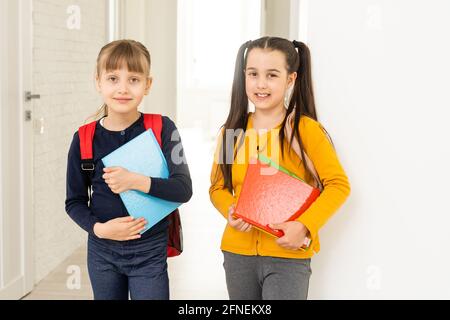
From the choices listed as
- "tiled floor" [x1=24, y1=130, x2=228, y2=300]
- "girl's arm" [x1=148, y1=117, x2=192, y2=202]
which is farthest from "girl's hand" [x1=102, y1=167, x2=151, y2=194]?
"tiled floor" [x1=24, y1=130, x2=228, y2=300]

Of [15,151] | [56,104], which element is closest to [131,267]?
[15,151]

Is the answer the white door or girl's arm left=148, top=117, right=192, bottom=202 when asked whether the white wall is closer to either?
girl's arm left=148, top=117, right=192, bottom=202

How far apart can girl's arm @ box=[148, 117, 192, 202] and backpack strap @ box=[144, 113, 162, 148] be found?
1 cm

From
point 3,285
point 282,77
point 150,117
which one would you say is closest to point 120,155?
point 150,117

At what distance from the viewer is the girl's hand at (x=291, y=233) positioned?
133 cm

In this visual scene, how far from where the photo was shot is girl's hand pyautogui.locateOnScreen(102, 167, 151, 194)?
1322 mm

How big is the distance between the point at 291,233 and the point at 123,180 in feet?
1.32

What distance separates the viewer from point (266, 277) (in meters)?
1.40

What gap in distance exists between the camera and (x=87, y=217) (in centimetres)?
140

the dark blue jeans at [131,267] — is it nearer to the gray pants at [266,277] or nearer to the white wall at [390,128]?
the gray pants at [266,277]

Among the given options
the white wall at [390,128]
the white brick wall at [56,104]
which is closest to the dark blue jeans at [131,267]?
the white wall at [390,128]

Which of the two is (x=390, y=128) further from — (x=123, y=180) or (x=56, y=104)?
(x=56, y=104)

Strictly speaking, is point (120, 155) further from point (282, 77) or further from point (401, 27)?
point (401, 27)

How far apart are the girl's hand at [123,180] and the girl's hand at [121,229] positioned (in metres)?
0.07
